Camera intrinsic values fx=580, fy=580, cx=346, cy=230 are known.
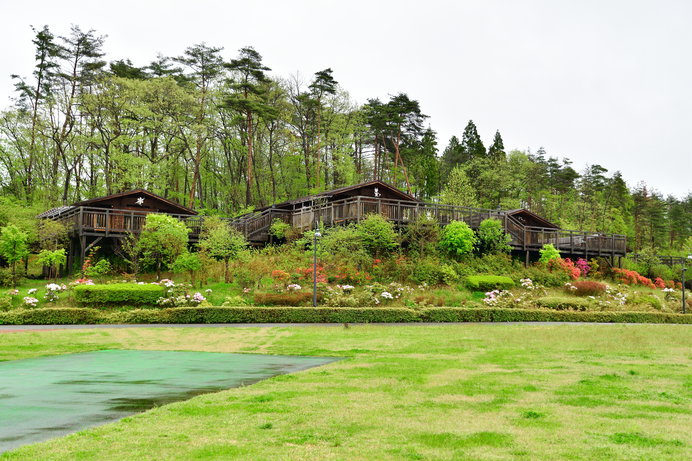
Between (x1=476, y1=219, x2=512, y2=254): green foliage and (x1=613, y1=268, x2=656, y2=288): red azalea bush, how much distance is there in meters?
9.14

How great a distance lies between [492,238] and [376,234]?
345 inches

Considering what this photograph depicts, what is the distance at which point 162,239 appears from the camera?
32.3 meters

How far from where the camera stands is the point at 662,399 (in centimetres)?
915

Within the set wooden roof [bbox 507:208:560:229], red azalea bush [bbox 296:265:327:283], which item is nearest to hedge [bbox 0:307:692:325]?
red azalea bush [bbox 296:265:327:283]

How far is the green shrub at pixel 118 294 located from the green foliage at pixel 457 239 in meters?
17.2

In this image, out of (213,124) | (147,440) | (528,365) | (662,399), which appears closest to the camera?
(147,440)

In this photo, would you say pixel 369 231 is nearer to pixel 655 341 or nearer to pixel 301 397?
pixel 655 341

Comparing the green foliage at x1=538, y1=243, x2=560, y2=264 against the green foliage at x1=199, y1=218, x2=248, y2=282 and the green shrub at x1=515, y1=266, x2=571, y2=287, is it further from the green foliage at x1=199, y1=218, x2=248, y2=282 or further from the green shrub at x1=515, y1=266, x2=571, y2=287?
the green foliage at x1=199, y1=218, x2=248, y2=282

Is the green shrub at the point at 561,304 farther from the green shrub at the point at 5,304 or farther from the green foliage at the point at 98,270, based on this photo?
the green shrub at the point at 5,304

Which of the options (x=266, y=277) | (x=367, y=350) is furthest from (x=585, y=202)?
(x=367, y=350)

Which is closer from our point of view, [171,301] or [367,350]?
[367,350]

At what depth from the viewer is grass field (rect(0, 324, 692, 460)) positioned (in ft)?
20.8

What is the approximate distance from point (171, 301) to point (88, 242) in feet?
39.4

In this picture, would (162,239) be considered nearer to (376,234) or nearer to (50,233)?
(50,233)
